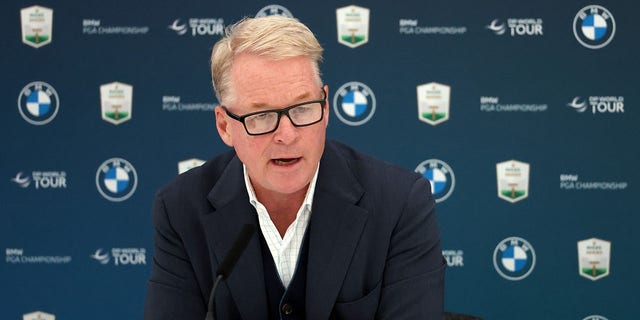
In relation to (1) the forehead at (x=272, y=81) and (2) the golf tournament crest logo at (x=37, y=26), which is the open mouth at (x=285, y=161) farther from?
(2) the golf tournament crest logo at (x=37, y=26)

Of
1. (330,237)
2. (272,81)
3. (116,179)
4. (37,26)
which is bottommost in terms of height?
(116,179)

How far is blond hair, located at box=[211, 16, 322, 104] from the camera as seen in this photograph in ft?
5.59

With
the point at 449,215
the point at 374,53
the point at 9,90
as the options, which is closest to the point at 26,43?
the point at 9,90

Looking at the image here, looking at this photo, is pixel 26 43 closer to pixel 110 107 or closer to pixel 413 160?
pixel 110 107

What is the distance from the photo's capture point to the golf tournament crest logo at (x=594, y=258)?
3.80m

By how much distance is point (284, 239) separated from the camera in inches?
75.9

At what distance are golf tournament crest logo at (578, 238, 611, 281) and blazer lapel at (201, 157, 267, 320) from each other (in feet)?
7.98

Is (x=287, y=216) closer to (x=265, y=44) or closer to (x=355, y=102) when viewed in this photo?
(x=265, y=44)

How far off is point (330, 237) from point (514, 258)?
7.18ft

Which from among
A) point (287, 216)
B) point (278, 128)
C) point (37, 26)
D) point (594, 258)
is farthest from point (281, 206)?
point (37, 26)

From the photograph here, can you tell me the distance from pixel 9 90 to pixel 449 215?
2.39 m

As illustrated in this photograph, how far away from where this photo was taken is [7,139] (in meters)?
3.97

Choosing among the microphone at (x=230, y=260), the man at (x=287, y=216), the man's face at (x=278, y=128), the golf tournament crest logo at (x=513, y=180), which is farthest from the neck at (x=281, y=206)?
the golf tournament crest logo at (x=513, y=180)

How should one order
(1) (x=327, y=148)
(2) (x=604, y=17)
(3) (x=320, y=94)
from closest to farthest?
(3) (x=320, y=94) → (1) (x=327, y=148) → (2) (x=604, y=17)
